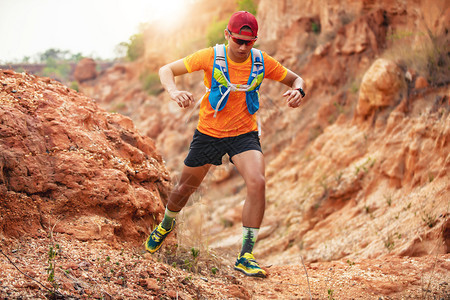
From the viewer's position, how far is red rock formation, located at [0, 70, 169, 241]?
3826mm

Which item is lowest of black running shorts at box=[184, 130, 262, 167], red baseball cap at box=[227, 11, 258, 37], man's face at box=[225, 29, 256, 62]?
black running shorts at box=[184, 130, 262, 167]

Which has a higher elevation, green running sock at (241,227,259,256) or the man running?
the man running

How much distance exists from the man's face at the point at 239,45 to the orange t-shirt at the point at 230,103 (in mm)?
66

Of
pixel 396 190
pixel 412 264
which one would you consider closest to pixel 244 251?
pixel 412 264

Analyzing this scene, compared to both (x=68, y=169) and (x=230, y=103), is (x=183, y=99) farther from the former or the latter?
(x=68, y=169)

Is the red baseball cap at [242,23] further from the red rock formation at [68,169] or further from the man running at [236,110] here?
the red rock formation at [68,169]

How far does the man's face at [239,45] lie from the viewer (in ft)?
12.8

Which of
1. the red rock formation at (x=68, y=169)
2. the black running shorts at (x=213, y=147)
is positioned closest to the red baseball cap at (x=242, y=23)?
the black running shorts at (x=213, y=147)

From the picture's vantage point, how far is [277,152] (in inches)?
553

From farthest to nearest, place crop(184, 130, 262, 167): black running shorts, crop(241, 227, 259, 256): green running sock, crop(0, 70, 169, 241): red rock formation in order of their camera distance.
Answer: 1. crop(184, 130, 262, 167): black running shorts
2. crop(241, 227, 259, 256): green running sock
3. crop(0, 70, 169, 241): red rock formation

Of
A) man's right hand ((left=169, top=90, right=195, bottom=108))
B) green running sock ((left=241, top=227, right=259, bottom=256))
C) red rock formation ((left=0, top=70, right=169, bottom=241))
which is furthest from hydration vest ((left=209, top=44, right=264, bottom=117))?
red rock formation ((left=0, top=70, right=169, bottom=241))

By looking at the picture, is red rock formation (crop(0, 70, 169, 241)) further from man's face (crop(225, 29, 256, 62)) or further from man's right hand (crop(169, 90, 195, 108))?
man's face (crop(225, 29, 256, 62))

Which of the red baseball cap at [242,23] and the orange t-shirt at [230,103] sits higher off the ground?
the red baseball cap at [242,23]

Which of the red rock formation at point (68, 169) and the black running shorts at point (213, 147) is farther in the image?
the black running shorts at point (213, 147)
